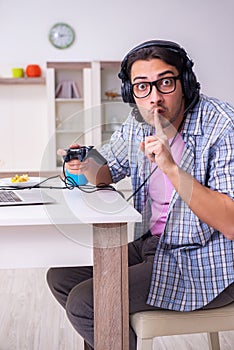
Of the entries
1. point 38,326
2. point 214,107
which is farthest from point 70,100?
point 214,107

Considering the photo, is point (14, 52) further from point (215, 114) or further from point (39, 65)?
point (215, 114)

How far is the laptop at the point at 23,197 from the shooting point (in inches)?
66.1

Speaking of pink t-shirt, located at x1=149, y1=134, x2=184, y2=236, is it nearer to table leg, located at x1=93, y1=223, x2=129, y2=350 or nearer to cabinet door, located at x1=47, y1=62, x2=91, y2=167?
table leg, located at x1=93, y1=223, x2=129, y2=350

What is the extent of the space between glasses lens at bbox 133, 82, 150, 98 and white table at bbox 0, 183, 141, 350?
29 cm

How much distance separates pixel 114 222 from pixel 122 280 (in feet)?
0.57

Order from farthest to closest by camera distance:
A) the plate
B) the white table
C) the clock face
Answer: the clock face < the plate < the white table

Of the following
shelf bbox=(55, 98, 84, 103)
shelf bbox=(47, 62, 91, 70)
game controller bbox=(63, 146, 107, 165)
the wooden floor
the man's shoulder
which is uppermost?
the man's shoulder

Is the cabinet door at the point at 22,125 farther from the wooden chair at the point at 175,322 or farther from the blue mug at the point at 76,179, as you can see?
the wooden chair at the point at 175,322

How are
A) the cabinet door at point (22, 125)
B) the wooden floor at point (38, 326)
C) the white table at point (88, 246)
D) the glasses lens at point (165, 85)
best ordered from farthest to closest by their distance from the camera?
the cabinet door at point (22, 125) < the wooden floor at point (38, 326) < the glasses lens at point (165, 85) < the white table at point (88, 246)

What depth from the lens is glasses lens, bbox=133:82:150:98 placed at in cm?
162

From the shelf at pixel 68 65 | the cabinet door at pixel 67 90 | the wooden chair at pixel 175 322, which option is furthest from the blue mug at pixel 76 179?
the shelf at pixel 68 65

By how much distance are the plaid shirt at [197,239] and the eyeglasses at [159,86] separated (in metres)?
0.12

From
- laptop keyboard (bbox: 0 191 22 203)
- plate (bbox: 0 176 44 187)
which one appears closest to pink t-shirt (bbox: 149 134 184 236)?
laptop keyboard (bbox: 0 191 22 203)

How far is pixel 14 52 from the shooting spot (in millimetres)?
5785
